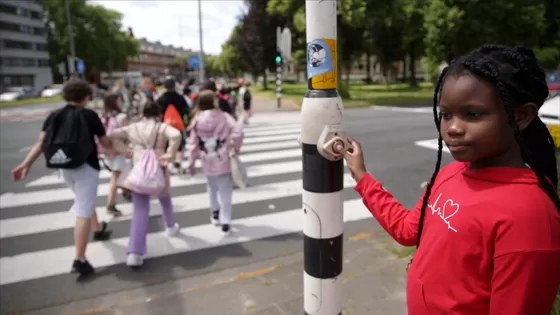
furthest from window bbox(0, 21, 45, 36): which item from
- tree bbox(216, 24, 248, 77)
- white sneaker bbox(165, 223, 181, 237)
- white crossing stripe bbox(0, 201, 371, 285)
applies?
white sneaker bbox(165, 223, 181, 237)

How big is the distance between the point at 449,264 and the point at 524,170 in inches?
14.0

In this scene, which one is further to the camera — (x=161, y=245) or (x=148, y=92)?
(x=148, y=92)

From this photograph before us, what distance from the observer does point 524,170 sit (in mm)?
1194

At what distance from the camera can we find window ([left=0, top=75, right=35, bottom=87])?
63531 mm

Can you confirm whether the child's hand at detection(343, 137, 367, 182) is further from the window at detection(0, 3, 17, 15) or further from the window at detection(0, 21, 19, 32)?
the window at detection(0, 21, 19, 32)

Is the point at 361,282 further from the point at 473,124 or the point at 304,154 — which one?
the point at 473,124

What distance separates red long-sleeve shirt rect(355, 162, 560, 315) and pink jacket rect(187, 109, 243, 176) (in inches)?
140

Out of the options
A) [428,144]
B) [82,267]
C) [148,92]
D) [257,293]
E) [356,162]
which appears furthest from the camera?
[428,144]

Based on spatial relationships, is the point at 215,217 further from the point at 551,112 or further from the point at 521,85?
the point at 551,112

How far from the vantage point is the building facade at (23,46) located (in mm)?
64250

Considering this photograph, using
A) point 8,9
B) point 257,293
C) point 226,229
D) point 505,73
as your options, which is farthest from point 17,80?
point 505,73

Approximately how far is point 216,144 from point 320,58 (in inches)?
120

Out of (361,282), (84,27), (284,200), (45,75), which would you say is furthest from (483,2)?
(45,75)

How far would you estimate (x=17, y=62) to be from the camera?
66188 mm
